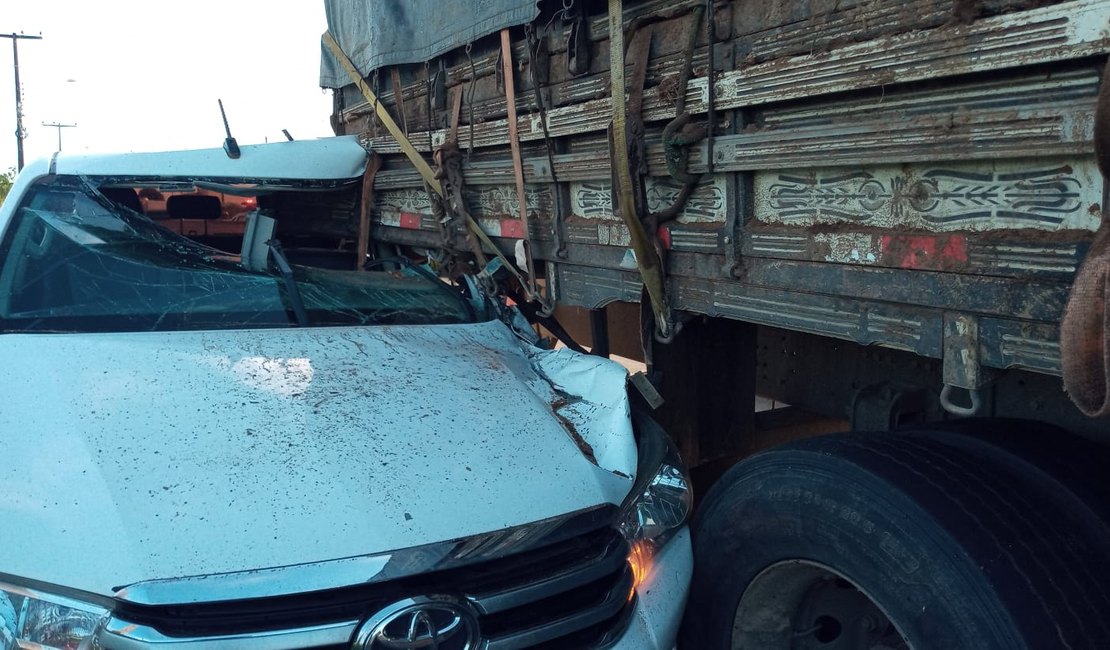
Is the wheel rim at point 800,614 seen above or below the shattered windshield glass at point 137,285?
below

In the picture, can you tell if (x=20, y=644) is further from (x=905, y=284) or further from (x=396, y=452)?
(x=905, y=284)

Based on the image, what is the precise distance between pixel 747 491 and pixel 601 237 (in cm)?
109

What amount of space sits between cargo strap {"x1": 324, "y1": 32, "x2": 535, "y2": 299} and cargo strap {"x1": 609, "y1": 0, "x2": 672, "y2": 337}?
0.92 m

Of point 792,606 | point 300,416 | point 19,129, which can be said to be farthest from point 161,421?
point 19,129

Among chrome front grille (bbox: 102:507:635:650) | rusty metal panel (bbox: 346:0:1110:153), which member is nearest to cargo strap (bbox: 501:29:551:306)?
rusty metal panel (bbox: 346:0:1110:153)

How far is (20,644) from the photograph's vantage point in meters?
1.81

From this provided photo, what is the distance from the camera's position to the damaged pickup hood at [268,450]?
1.91 metres

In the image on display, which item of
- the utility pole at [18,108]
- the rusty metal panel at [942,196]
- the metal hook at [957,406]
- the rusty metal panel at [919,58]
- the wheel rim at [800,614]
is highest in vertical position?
the utility pole at [18,108]

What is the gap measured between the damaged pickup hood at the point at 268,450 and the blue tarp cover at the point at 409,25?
1.40m

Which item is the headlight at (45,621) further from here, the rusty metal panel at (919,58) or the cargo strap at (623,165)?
the rusty metal panel at (919,58)

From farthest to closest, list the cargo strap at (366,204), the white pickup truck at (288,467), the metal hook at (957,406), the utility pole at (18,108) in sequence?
the utility pole at (18,108) < the cargo strap at (366,204) < the metal hook at (957,406) < the white pickup truck at (288,467)

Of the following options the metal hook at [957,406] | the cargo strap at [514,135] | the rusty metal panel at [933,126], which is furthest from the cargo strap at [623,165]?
the metal hook at [957,406]

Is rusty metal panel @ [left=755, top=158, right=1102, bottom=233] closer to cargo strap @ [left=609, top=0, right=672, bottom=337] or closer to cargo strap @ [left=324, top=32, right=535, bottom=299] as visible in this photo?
cargo strap @ [left=609, top=0, right=672, bottom=337]

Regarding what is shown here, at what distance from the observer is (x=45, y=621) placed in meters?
1.81
